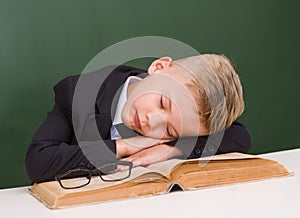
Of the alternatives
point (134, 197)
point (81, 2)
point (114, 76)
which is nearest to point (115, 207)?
point (134, 197)

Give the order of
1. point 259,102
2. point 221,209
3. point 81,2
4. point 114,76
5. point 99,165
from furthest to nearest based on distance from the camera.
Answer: point 259,102 → point 81,2 → point 114,76 → point 99,165 → point 221,209

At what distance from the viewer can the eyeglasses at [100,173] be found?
3.22 ft

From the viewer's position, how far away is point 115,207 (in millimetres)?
870

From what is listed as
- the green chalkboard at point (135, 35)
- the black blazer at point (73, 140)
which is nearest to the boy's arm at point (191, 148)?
the black blazer at point (73, 140)

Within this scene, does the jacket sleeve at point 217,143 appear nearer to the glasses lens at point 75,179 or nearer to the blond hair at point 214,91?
the blond hair at point 214,91

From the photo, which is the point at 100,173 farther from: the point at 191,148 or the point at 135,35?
the point at 135,35

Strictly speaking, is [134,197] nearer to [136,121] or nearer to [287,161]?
[136,121]

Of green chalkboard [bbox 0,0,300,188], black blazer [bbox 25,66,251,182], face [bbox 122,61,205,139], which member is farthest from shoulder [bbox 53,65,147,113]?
green chalkboard [bbox 0,0,300,188]

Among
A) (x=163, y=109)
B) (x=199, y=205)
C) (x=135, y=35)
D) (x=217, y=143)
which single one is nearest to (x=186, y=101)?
(x=163, y=109)

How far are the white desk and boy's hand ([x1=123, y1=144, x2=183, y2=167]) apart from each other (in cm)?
15

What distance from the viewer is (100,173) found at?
102cm

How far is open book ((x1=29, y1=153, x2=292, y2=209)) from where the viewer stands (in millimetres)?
899

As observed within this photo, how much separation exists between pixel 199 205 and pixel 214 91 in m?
0.28

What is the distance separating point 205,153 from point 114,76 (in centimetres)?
27
